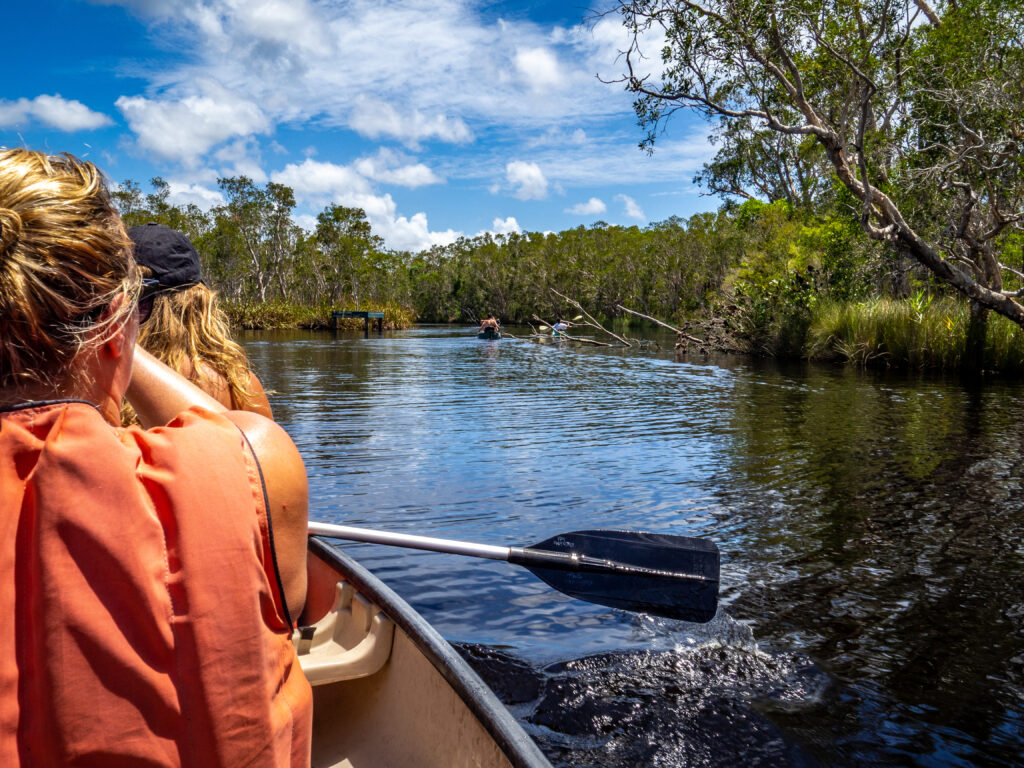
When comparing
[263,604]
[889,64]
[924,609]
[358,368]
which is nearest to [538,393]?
[358,368]

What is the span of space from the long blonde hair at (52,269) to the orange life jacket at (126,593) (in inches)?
3.2

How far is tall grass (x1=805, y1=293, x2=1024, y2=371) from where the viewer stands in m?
16.9

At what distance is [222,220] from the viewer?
6112cm

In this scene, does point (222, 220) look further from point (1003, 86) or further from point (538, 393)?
point (1003, 86)

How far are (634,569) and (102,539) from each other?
294 centimetres

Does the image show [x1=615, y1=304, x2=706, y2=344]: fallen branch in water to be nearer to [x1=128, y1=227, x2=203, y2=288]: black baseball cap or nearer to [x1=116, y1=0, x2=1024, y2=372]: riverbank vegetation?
[x1=116, y1=0, x2=1024, y2=372]: riverbank vegetation

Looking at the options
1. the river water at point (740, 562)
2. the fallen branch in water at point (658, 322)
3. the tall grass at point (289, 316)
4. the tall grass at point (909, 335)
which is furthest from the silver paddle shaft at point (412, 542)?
the tall grass at point (289, 316)

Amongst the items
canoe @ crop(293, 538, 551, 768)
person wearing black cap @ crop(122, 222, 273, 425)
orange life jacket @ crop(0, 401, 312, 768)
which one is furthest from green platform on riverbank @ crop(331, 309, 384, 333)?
orange life jacket @ crop(0, 401, 312, 768)

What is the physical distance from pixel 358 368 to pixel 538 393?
8.60 metres

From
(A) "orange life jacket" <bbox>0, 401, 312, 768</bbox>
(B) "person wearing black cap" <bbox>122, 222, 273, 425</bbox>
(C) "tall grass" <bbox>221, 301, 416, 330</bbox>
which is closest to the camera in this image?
(A) "orange life jacket" <bbox>0, 401, 312, 768</bbox>

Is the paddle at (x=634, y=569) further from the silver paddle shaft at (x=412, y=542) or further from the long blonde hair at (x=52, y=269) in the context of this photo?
the long blonde hair at (x=52, y=269)

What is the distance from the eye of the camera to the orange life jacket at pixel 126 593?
2.87ft

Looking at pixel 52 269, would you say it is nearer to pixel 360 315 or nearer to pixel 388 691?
pixel 388 691

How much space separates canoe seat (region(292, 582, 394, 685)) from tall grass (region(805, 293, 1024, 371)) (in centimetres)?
1780
